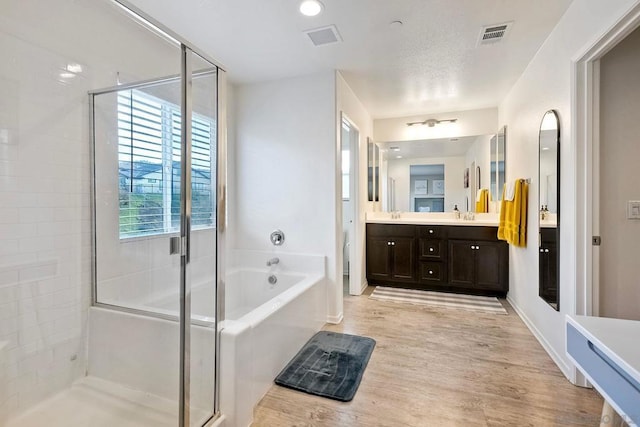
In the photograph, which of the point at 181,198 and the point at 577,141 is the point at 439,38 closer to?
the point at 577,141

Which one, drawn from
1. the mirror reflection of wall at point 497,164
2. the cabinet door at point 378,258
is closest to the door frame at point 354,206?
the cabinet door at point 378,258

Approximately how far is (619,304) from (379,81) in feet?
8.56

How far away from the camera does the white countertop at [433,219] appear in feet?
12.3

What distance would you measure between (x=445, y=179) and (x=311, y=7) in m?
3.12

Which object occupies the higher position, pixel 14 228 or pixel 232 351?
pixel 14 228

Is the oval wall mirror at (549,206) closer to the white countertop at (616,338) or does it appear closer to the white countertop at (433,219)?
the white countertop at (616,338)

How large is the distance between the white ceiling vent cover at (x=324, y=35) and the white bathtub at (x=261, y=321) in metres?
1.86

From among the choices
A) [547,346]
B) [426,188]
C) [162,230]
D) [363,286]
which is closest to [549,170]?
[547,346]

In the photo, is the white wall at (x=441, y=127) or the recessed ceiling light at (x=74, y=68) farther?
the white wall at (x=441, y=127)

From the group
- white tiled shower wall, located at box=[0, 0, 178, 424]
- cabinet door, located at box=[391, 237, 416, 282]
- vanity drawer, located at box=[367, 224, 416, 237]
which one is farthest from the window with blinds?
cabinet door, located at box=[391, 237, 416, 282]

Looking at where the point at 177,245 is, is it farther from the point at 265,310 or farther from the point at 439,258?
the point at 439,258

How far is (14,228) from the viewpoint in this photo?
58.1 inches

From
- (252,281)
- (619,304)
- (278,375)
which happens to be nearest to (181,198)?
(278,375)

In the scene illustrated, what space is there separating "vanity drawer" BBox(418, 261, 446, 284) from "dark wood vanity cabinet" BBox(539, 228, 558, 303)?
1.41m
